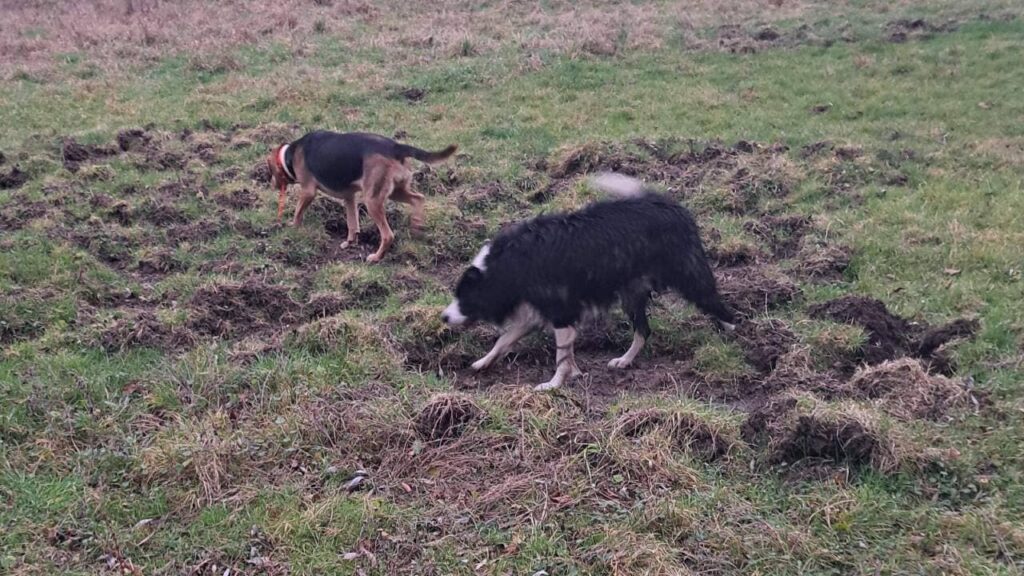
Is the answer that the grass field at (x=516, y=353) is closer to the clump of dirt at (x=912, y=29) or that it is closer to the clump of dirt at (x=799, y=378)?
the clump of dirt at (x=799, y=378)

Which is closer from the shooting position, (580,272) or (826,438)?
(826,438)

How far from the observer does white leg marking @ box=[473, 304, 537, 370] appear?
5457 millimetres

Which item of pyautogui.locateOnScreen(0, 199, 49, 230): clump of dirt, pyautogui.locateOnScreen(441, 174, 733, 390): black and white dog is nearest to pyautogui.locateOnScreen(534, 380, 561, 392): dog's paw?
pyautogui.locateOnScreen(441, 174, 733, 390): black and white dog

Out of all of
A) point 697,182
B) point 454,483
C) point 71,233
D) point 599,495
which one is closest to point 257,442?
point 454,483

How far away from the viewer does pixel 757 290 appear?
616cm

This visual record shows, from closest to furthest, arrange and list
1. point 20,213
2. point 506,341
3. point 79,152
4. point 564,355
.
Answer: point 564,355 → point 506,341 → point 20,213 → point 79,152

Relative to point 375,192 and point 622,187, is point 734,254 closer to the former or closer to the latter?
point 622,187

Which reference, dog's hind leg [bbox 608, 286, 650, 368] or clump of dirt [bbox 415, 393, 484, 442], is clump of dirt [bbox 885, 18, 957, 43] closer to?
dog's hind leg [bbox 608, 286, 650, 368]

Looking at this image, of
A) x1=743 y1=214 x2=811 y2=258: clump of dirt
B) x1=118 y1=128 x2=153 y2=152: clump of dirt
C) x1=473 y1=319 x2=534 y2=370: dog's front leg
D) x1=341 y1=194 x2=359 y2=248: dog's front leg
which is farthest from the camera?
x1=118 y1=128 x2=153 y2=152: clump of dirt

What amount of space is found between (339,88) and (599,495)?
401 inches

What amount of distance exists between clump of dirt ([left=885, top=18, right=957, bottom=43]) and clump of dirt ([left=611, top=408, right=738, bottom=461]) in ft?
39.2

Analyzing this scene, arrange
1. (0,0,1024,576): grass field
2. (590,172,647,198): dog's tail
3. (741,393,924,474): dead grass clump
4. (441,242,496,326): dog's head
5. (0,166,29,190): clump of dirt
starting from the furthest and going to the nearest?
(0,166,29,190): clump of dirt < (590,172,647,198): dog's tail < (441,242,496,326): dog's head < (741,393,924,474): dead grass clump < (0,0,1024,576): grass field

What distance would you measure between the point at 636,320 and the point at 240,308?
2.92 metres

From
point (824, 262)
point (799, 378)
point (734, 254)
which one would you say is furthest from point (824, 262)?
point (799, 378)
